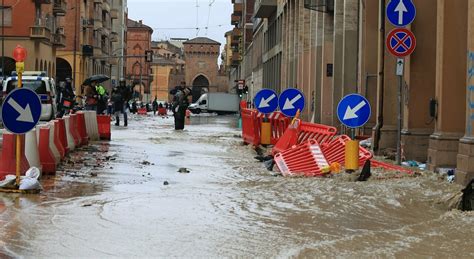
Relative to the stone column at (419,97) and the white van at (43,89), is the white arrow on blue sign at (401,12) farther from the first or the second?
the white van at (43,89)

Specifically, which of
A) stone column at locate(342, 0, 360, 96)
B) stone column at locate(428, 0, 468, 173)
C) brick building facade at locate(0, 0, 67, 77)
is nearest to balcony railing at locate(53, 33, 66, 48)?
brick building facade at locate(0, 0, 67, 77)

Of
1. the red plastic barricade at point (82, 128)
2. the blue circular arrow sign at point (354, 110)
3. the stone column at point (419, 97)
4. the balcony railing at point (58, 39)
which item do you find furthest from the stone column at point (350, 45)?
the balcony railing at point (58, 39)

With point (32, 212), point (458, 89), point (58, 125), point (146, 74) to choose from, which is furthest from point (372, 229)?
point (146, 74)

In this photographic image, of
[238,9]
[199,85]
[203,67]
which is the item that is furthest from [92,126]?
[203,67]

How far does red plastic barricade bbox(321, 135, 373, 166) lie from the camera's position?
14.3 meters

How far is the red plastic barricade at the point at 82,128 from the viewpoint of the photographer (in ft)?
65.4

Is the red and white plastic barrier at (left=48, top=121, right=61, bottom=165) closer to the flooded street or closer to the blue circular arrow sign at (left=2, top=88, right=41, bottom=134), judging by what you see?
the flooded street

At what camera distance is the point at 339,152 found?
14.7 metres

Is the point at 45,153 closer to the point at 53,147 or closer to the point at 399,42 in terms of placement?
the point at 53,147

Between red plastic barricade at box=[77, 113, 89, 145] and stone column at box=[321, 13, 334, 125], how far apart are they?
1155 centimetres

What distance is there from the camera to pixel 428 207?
10070 millimetres

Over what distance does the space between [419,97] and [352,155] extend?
4082mm

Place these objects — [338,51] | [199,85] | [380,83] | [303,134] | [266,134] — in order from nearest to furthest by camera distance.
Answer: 1. [303,134]
2. [380,83]
3. [266,134]
4. [338,51]
5. [199,85]

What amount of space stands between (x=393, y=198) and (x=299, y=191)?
4.77 ft
